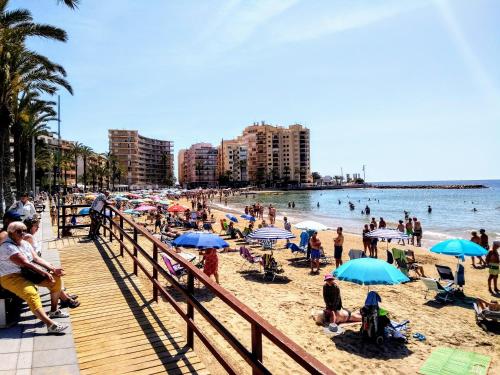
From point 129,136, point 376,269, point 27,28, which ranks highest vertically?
point 129,136

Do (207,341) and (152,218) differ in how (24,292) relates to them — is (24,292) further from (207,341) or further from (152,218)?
(152,218)

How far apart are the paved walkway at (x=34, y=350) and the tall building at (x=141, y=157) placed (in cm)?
13603

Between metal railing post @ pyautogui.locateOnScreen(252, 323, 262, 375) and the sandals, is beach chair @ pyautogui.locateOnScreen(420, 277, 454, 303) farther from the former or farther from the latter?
metal railing post @ pyautogui.locateOnScreen(252, 323, 262, 375)

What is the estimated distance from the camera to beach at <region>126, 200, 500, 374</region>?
7.09m

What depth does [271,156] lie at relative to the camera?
535ft

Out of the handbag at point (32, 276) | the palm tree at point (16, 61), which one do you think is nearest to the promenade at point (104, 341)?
the handbag at point (32, 276)

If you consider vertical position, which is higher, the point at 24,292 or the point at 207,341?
the point at 24,292

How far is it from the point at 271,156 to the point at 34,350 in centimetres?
16010

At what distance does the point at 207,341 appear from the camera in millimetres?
3994

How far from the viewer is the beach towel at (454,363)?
677cm

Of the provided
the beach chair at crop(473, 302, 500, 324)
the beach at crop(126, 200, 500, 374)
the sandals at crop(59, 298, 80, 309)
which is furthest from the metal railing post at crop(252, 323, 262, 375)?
the beach chair at crop(473, 302, 500, 324)

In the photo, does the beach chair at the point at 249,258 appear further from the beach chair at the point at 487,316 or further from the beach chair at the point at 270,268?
the beach chair at the point at 487,316

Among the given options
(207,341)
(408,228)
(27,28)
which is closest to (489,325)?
(207,341)

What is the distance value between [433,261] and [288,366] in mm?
15241
